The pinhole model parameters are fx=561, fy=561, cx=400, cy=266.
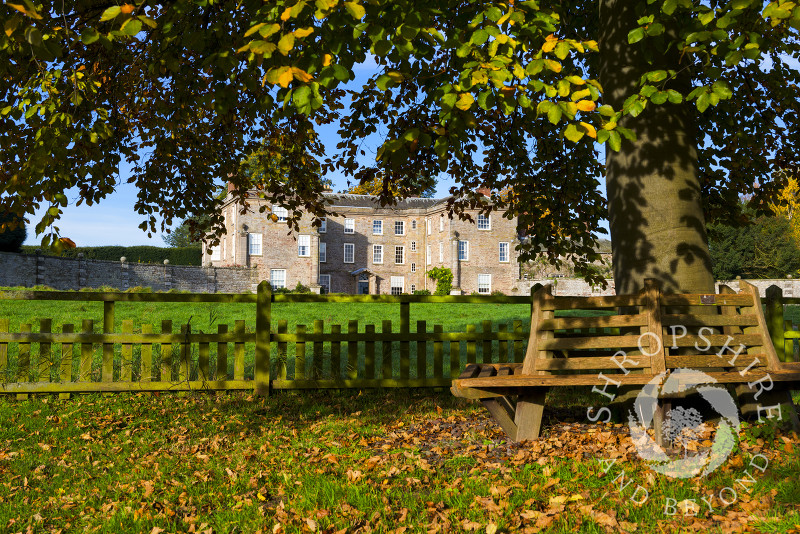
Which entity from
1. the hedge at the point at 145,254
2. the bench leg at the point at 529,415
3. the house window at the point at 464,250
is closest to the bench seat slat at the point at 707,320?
the bench leg at the point at 529,415

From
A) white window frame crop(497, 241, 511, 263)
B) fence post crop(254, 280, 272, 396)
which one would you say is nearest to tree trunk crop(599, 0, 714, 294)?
fence post crop(254, 280, 272, 396)

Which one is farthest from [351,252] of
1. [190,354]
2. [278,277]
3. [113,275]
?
[190,354]

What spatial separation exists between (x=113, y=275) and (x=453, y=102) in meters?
36.3

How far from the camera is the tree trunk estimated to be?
4.98 m

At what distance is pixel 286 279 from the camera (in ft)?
143

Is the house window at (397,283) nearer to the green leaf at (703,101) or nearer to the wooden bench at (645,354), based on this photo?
the wooden bench at (645,354)

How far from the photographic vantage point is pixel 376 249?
47.2m

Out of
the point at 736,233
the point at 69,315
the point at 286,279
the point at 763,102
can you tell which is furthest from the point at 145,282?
the point at 736,233

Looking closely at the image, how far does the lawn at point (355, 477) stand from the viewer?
343 cm

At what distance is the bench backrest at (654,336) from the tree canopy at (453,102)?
587 mm

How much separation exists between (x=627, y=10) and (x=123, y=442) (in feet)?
20.7

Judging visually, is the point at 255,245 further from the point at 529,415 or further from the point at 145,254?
the point at 529,415

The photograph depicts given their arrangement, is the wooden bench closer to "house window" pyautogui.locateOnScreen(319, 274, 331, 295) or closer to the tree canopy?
the tree canopy

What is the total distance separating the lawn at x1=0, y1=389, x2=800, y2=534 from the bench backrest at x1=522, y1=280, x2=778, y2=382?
632 mm
